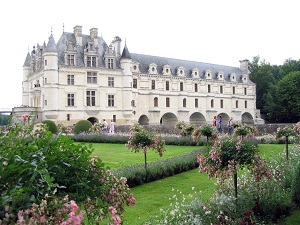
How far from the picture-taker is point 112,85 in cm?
3934

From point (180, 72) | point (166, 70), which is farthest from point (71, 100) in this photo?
point (180, 72)

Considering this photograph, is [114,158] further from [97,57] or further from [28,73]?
[28,73]

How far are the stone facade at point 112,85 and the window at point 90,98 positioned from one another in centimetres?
3

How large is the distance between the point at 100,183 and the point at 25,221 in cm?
105

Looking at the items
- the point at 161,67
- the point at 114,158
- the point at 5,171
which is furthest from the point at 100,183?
the point at 161,67

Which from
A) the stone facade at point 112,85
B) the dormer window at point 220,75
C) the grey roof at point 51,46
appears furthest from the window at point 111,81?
the dormer window at point 220,75

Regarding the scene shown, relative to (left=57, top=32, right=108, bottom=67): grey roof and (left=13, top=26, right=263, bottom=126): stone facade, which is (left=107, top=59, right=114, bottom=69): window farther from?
(left=57, top=32, right=108, bottom=67): grey roof

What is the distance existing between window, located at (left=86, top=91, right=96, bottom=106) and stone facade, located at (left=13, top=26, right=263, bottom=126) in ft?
0.10

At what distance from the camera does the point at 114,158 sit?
618 inches

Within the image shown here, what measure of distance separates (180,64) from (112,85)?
1315cm

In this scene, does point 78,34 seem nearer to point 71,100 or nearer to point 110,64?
point 110,64

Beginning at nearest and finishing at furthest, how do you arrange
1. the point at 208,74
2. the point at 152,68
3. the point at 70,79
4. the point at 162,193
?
the point at 162,193
the point at 70,79
the point at 152,68
the point at 208,74

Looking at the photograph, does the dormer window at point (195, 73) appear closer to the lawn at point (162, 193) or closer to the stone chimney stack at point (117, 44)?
the stone chimney stack at point (117, 44)

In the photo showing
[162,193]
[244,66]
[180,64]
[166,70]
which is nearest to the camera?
[162,193]
